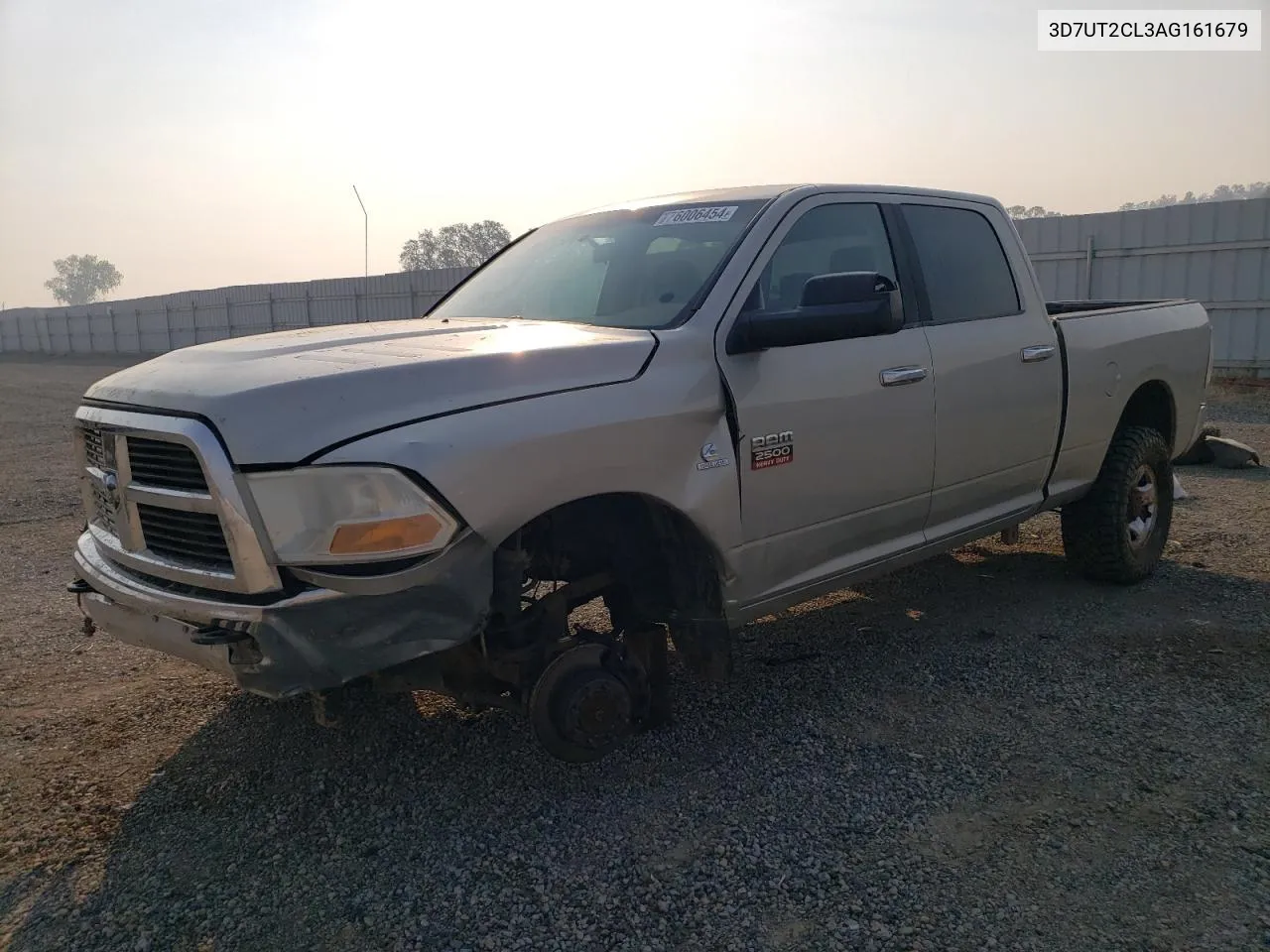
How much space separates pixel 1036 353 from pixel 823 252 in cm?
136

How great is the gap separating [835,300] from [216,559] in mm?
2076

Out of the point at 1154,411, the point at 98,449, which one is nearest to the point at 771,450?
the point at 98,449

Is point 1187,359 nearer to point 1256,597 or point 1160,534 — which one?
point 1160,534

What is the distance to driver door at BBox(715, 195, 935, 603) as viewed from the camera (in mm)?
3383

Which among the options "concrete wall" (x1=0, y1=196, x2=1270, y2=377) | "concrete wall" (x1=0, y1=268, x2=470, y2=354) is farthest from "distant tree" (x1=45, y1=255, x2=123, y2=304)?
"concrete wall" (x1=0, y1=196, x2=1270, y2=377)

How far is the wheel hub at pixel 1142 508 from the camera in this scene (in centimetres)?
547

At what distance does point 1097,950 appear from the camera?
2404 mm

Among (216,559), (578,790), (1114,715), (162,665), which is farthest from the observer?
(162,665)

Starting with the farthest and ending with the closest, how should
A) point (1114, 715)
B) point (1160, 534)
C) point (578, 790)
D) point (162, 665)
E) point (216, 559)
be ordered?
point (1160, 534) < point (162, 665) < point (1114, 715) < point (578, 790) < point (216, 559)

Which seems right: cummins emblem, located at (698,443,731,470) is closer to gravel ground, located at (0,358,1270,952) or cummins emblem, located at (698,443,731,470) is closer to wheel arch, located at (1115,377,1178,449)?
gravel ground, located at (0,358,1270,952)

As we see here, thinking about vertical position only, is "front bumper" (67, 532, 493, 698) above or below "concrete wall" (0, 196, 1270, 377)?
below

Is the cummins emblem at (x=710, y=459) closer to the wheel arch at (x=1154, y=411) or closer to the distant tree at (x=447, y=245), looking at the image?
the wheel arch at (x=1154, y=411)

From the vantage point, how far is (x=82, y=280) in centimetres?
13788

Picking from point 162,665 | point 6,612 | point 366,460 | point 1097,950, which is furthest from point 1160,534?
point 6,612
